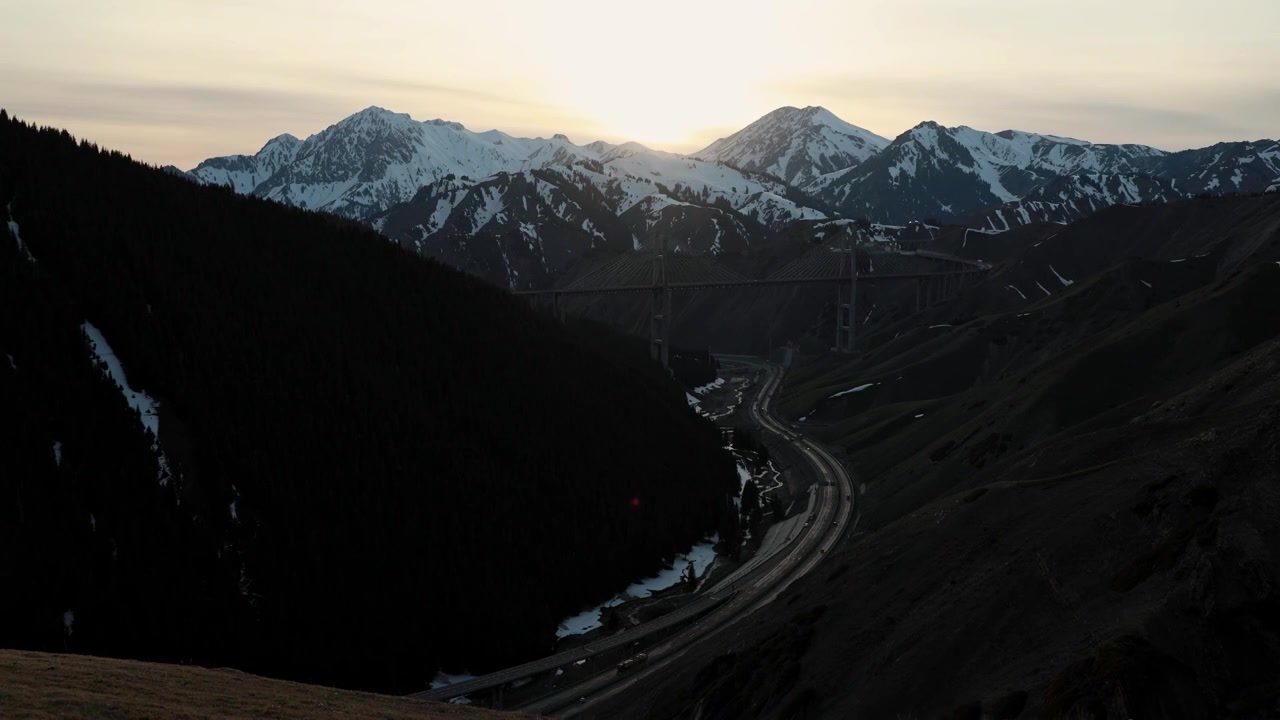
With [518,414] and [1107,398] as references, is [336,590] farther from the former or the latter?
[1107,398]

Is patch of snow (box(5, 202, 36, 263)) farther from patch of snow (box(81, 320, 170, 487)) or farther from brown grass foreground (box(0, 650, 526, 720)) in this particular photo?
brown grass foreground (box(0, 650, 526, 720))

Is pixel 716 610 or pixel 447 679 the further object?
pixel 716 610

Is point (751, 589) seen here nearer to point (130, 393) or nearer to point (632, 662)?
point (632, 662)

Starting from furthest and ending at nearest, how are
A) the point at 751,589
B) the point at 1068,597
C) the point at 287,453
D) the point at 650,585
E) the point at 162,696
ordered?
the point at 650,585 < the point at 287,453 < the point at 751,589 < the point at 1068,597 < the point at 162,696

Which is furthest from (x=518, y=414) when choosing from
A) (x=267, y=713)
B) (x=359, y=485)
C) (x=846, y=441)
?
(x=267, y=713)

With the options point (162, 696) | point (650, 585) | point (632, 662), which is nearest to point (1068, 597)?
point (162, 696)

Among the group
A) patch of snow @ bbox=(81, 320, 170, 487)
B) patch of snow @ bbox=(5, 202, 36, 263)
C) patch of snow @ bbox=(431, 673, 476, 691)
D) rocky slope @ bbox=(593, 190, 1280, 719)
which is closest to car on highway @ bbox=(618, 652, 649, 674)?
rocky slope @ bbox=(593, 190, 1280, 719)

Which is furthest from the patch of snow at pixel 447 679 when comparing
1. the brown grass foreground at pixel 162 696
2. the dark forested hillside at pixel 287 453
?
the brown grass foreground at pixel 162 696
